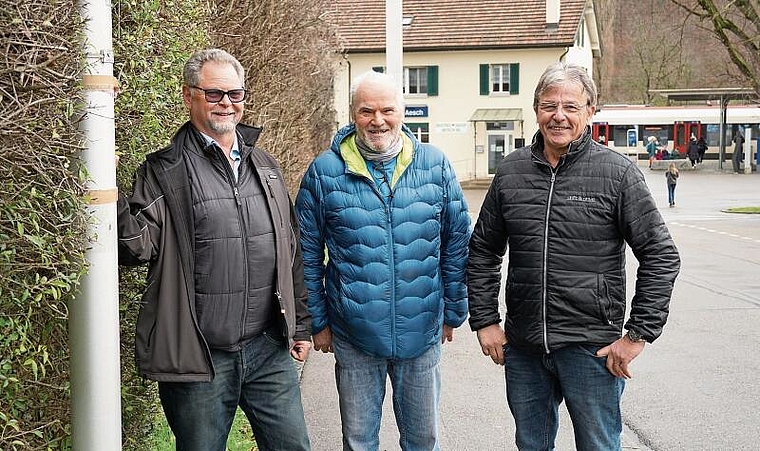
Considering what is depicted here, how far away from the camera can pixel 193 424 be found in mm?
3572

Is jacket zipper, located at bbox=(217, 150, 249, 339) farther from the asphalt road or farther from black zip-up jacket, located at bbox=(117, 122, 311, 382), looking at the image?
the asphalt road

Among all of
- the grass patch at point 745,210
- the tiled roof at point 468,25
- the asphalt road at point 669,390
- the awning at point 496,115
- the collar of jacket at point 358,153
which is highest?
the tiled roof at point 468,25

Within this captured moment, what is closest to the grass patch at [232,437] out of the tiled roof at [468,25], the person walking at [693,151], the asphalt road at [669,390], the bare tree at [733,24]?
the asphalt road at [669,390]

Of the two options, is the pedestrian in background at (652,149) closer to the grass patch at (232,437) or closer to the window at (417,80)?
the window at (417,80)

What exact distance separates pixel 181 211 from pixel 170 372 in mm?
593

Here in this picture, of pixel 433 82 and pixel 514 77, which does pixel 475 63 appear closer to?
pixel 514 77

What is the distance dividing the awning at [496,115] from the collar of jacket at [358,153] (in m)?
39.0

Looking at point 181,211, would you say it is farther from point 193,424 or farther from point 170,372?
point 193,424

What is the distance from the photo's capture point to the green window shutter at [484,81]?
43969 mm

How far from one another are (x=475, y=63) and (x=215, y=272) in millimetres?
42009

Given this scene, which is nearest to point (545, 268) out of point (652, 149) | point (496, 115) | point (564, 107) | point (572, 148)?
point (572, 148)

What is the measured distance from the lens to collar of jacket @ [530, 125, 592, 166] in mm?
3803

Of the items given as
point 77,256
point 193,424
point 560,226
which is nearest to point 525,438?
point 560,226

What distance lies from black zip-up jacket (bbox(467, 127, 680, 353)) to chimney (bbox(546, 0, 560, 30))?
41207 mm
